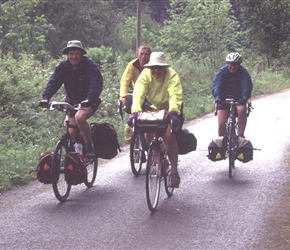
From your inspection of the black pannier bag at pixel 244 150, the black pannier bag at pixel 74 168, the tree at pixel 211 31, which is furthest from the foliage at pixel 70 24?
the black pannier bag at pixel 74 168

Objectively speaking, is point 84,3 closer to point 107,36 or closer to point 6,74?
point 107,36

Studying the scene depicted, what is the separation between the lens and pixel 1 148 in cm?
1145

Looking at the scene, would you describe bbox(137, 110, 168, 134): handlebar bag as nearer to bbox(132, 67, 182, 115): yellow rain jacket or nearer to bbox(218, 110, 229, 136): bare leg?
bbox(132, 67, 182, 115): yellow rain jacket

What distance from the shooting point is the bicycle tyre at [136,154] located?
10039 mm

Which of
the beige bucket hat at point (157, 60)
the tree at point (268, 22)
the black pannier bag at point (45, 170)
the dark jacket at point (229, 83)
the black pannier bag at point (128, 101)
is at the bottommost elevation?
the tree at point (268, 22)

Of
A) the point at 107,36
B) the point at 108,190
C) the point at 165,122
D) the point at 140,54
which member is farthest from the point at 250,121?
the point at 107,36

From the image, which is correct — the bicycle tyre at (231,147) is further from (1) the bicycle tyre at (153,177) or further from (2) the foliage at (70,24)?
(2) the foliage at (70,24)

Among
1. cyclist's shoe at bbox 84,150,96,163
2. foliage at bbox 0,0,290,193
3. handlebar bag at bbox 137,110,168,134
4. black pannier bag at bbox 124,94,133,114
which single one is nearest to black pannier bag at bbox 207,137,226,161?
black pannier bag at bbox 124,94,133,114

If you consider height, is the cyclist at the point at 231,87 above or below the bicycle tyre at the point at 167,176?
above

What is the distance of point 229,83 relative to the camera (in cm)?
1053

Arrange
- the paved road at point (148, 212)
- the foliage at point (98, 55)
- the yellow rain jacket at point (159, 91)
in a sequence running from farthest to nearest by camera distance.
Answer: the foliage at point (98, 55) → the yellow rain jacket at point (159, 91) → the paved road at point (148, 212)

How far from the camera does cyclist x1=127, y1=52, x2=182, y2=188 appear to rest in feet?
25.9

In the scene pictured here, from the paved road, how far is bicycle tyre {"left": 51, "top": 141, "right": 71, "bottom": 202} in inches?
5.7

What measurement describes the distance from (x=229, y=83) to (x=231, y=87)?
3.0 inches
